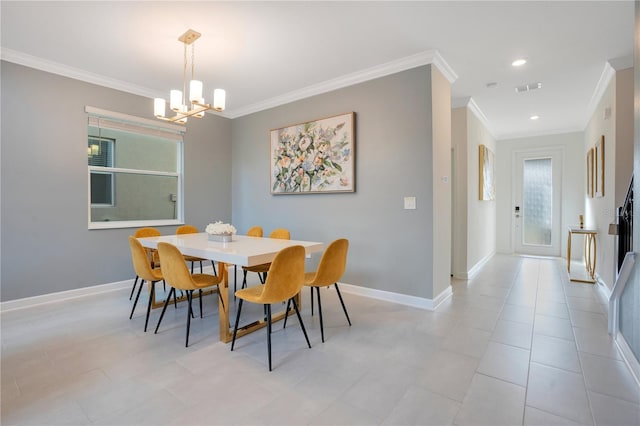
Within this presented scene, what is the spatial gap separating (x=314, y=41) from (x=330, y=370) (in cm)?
288

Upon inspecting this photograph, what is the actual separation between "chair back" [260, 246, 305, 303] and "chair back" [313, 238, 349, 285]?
0.33m

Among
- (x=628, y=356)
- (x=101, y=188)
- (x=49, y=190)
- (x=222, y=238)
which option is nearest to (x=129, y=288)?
(x=101, y=188)

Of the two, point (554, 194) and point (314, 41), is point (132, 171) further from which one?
point (554, 194)

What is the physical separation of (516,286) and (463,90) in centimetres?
280

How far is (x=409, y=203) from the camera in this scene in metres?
3.38

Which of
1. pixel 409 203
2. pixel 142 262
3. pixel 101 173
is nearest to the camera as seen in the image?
pixel 142 262

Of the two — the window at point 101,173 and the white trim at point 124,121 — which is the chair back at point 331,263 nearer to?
the window at point 101,173

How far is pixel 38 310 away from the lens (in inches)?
125

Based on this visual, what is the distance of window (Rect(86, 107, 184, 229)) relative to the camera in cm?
384

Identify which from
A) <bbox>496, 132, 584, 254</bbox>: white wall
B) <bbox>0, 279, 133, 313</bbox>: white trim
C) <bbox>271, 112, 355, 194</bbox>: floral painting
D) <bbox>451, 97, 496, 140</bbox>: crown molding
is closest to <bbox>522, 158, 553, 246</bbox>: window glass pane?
<bbox>496, 132, 584, 254</bbox>: white wall

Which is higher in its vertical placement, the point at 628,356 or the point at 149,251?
the point at 149,251

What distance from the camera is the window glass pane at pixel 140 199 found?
4027 millimetres

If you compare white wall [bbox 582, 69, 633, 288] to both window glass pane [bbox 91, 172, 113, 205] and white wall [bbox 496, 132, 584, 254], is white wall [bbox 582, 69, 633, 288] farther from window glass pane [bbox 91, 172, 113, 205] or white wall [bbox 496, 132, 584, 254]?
window glass pane [bbox 91, 172, 113, 205]

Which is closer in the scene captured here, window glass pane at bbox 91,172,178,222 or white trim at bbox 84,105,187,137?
white trim at bbox 84,105,187,137
